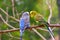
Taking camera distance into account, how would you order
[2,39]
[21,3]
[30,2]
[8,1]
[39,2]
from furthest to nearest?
[39,2], [30,2], [21,3], [8,1], [2,39]

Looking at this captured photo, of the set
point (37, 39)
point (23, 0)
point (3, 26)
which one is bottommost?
point (37, 39)

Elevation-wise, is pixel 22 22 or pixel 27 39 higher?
pixel 22 22

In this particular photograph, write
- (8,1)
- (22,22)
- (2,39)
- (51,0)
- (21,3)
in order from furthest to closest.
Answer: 1. (21,3)
2. (8,1)
3. (2,39)
4. (51,0)
5. (22,22)

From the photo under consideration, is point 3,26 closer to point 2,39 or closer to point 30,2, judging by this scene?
point 2,39

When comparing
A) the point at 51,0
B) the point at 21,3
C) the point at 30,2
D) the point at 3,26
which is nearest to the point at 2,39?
the point at 3,26

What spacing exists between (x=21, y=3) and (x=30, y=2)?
482mm

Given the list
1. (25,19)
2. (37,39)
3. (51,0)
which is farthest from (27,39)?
(25,19)

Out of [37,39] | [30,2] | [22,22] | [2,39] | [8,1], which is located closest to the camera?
[22,22]

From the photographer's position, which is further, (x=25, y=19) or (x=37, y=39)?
(x=37, y=39)

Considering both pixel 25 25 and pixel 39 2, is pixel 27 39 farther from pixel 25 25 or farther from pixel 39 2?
pixel 25 25

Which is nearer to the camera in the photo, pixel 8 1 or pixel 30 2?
pixel 8 1

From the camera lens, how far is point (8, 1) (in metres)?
4.90

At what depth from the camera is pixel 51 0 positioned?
3654mm

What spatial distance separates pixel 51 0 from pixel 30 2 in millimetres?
2712
